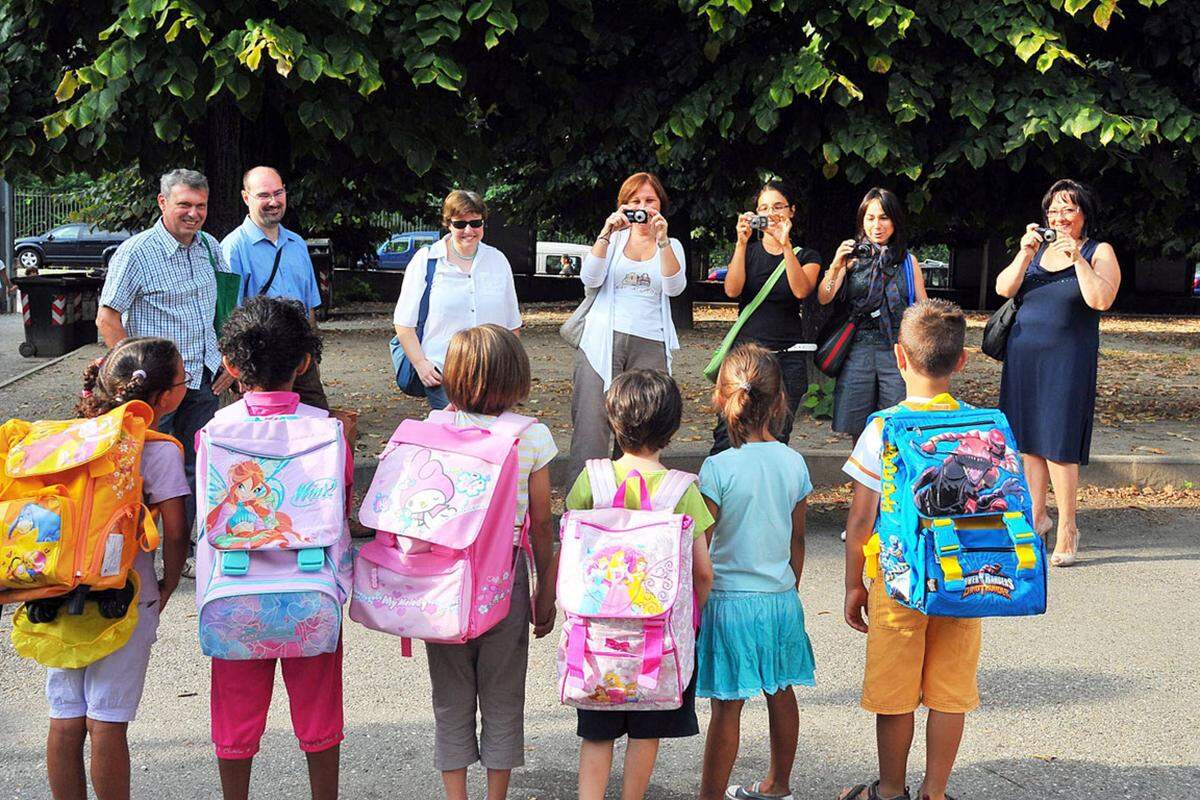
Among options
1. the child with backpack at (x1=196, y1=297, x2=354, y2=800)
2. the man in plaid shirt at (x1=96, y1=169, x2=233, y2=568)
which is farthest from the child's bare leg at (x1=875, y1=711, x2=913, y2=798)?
the man in plaid shirt at (x1=96, y1=169, x2=233, y2=568)

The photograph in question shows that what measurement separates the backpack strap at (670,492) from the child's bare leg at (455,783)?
909mm

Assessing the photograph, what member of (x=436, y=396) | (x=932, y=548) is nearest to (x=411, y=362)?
(x=436, y=396)

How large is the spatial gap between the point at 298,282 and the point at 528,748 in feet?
10.1

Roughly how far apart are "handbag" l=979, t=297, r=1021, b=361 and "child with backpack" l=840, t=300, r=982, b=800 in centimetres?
322

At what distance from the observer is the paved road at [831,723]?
3848 millimetres

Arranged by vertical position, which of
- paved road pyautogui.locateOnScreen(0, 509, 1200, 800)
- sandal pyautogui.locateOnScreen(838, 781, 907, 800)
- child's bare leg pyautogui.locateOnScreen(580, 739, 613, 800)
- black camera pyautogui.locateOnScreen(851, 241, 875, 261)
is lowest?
paved road pyautogui.locateOnScreen(0, 509, 1200, 800)

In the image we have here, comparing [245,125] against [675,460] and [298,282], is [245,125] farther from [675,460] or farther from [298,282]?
[675,460]

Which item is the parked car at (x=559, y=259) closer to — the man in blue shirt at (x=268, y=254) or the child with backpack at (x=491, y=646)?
the man in blue shirt at (x=268, y=254)

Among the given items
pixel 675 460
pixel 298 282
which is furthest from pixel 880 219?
pixel 298 282

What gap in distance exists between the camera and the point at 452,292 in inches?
246

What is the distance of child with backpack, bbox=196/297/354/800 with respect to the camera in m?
3.12

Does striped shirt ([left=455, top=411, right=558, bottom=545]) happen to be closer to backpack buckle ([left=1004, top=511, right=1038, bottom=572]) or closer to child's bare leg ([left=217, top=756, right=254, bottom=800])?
child's bare leg ([left=217, top=756, right=254, bottom=800])

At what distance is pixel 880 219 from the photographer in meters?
6.21

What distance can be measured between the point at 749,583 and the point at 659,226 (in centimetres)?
292
